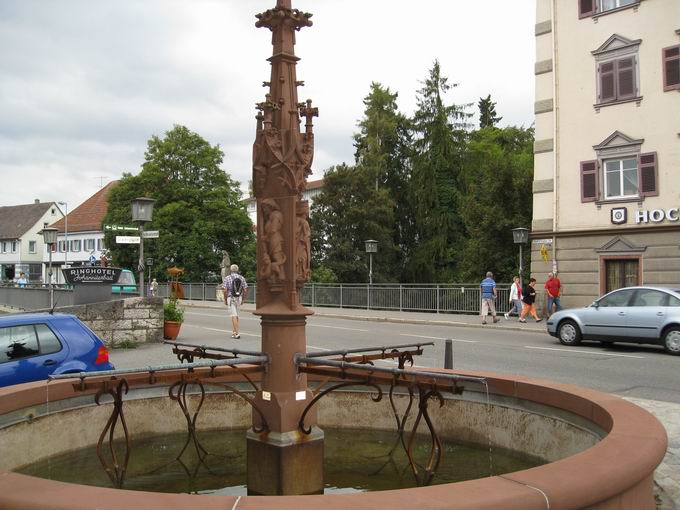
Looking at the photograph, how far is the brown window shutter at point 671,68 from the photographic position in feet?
82.2

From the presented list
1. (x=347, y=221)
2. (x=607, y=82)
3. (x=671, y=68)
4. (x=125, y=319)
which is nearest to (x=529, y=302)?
(x=607, y=82)

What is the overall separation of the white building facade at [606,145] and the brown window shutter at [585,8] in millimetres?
39

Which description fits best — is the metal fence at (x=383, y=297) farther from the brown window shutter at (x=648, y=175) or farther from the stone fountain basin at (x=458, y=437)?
the stone fountain basin at (x=458, y=437)

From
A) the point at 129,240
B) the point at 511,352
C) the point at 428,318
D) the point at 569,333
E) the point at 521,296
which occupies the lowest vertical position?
the point at 511,352

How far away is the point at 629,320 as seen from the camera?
666 inches

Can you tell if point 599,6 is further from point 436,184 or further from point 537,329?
point 436,184

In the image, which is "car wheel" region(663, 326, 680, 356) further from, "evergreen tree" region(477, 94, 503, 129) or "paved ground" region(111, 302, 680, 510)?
"evergreen tree" region(477, 94, 503, 129)

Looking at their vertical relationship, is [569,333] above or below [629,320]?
below

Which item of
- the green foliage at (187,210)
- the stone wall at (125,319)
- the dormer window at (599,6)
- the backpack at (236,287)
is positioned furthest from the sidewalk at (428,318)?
the green foliage at (187,210)

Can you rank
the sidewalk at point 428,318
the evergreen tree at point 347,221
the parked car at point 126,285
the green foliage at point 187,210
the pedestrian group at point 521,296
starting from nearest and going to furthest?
the sidewalk at point 428,318, the pedestrian group at point 521,296, the parked car at point 126,285, the evergreen tree at point 347,221, the green foliage at point 187,210

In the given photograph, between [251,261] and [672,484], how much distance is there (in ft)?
172

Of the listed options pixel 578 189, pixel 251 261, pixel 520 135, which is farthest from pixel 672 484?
pixel 520 135

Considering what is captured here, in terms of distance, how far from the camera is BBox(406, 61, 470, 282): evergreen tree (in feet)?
181

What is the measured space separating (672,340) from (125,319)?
13.2 meters
